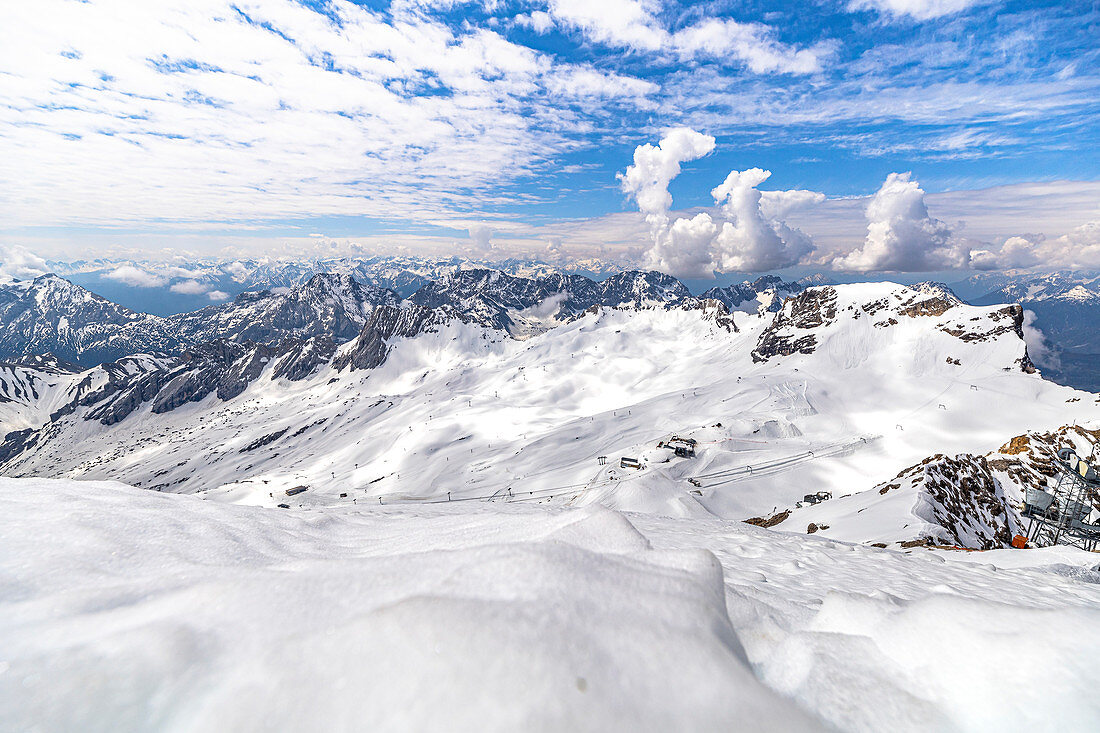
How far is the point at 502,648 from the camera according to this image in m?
3.10

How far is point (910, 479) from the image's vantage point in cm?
3584

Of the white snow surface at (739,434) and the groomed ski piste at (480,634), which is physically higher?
the groomed ski piste at (480,634)

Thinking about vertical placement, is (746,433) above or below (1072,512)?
below

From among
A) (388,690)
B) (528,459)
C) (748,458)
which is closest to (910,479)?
(388,690)

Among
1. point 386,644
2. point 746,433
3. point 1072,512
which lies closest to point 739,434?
point 746,433

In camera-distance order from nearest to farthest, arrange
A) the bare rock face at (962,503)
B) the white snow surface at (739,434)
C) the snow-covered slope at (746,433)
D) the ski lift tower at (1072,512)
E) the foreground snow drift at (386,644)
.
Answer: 1. the foreground snow drift at (386,644)
2. the ski lift tower at (1072,512)
3. the bare rock face at (962,503)
4. the white snow surface at (739,434)
5. the snow-covered slope at (746,433)

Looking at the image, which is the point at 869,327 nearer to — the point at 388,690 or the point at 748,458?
the point at 748,458

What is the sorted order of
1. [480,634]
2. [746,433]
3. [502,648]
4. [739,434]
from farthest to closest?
1. [746,433]
2. [739,434]
3. [480,634]
4. [502,648]

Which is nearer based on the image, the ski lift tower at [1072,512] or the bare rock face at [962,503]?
the ski lift tower at [1072,512]

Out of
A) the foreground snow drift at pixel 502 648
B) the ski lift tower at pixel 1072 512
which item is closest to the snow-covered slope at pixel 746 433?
the ski lift tower at pixel 1072 512

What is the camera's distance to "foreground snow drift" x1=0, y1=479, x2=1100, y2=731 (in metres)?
2.83

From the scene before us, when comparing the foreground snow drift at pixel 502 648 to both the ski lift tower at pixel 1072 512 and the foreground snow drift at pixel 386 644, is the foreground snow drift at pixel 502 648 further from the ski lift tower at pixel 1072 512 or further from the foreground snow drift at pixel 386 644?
the ski lift tower at pixel 1072 512

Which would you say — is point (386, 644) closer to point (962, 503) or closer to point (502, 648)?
point (502, 648)

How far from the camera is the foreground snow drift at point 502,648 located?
2.83m
